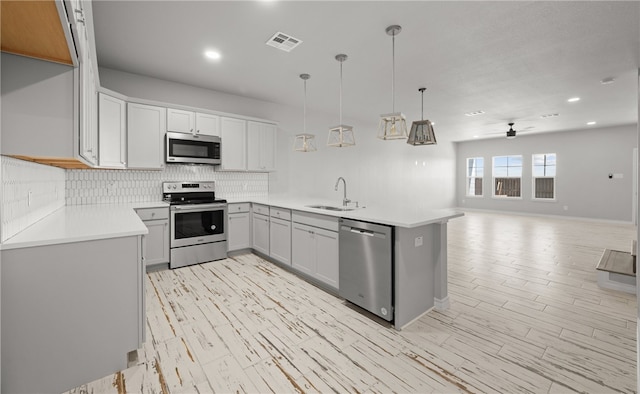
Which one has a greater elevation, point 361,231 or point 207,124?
point 207,124

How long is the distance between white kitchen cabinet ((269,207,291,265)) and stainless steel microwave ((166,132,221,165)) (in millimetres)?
1299

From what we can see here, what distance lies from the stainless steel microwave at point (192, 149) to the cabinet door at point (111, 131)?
1.79 feet

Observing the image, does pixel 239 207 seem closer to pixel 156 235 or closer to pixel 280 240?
pixel 280 240

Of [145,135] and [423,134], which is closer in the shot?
[423,134]

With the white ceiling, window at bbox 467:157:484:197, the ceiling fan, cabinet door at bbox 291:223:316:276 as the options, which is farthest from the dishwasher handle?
window at bbox 467:157:484:197

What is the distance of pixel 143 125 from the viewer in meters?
3.89

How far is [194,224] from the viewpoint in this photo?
13.5ft

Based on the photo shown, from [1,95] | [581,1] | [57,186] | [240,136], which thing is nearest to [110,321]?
[1,95]

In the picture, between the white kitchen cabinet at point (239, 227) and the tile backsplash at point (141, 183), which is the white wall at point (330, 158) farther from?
the white kitchen cabinet at point (239, 227)

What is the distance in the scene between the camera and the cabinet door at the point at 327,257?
9.93ft

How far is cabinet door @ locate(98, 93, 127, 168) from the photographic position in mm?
3426

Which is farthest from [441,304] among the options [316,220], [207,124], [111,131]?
[111,131]

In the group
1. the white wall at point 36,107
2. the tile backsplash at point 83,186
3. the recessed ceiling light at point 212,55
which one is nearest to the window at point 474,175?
the tile backsplash at point 83,186

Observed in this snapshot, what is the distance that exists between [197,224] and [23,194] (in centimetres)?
229
